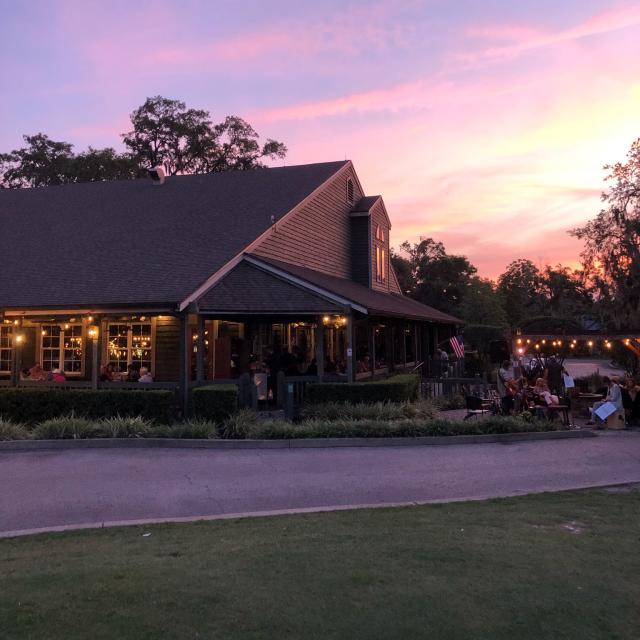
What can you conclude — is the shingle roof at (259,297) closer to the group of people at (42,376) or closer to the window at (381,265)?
the group of people at (42,376)

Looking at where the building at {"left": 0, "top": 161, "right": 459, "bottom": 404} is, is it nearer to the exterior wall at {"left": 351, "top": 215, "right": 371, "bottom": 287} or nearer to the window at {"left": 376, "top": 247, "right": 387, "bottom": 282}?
the exterior wall at {"left": 351, "top": 215, "right": 371, "bottom": 287}

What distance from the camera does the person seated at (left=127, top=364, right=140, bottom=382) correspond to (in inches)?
682

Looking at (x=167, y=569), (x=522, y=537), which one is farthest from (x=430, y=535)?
(x=167, y=569)

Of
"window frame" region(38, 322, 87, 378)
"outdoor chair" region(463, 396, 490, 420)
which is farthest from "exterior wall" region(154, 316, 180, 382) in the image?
"outdoor chair" region(463, 396, 490, 420)

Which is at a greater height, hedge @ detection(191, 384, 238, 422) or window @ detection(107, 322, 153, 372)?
window @ detection(107, 322, 153, 372)

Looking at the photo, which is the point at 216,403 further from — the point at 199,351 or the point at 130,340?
the point at 130,340

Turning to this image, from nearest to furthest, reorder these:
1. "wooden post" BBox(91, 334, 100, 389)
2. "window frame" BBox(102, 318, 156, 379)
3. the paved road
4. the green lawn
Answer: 1. the green lawn
2. the paved road
3. "wooden post" BBox(91, 334, 100, 389)
4. "window frame" BBox(102, 318, 156, 379)

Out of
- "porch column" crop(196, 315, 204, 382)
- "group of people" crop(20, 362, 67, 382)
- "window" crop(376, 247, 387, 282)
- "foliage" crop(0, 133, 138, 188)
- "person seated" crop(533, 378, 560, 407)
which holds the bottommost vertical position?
"person seated" crop(533, 378, 560, 407)

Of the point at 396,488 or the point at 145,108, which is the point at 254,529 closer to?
the point at 396,488

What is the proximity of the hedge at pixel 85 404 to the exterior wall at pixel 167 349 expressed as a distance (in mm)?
4026

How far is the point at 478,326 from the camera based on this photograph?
48.2 m

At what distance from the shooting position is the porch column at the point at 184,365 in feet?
47.6

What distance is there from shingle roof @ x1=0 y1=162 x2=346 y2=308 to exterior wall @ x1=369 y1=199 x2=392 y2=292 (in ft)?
11.1

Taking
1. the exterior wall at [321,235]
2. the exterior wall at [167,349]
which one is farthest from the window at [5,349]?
the exterior wall at [321,235]
